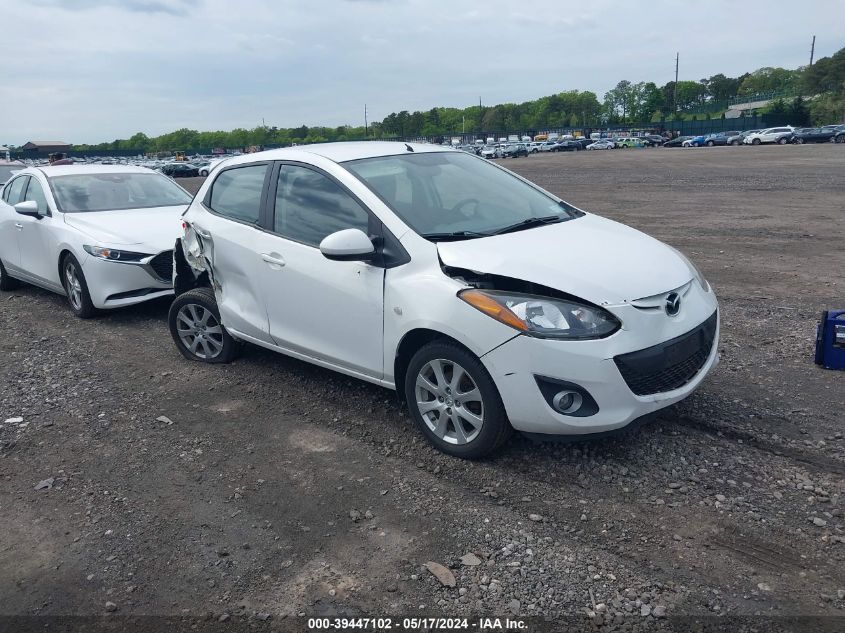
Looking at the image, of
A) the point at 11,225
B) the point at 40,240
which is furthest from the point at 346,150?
the point at 11,225

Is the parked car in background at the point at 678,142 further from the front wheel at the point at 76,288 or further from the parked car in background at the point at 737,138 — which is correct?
the front wheel at the point at 76,288

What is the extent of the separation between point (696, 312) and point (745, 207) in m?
12.4

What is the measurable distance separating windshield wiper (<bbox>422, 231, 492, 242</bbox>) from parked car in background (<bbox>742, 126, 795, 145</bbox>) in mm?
62387

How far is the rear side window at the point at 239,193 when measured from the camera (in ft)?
17.6

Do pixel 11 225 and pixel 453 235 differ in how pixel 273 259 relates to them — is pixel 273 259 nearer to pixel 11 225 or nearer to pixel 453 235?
pixel 453 235

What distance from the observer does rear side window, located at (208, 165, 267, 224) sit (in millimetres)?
5352

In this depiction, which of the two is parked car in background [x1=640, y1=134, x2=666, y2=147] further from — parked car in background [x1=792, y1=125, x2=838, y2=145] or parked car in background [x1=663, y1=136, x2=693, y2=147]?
parked car in background [x1=792, y1=125, x2=838, y2=145]

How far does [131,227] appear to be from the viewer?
307 inches

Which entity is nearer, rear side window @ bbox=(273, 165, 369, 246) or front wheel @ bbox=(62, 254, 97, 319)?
rear side window @ bbox=(273, 165, 369, 246)

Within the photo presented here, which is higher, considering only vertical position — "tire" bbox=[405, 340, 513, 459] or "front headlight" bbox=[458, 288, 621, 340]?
"front headlight" bbox=[458, 288, 621, 340]

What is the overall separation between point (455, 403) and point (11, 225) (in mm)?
7285

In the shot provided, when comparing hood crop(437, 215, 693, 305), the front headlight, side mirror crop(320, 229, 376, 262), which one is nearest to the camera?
the front headlight

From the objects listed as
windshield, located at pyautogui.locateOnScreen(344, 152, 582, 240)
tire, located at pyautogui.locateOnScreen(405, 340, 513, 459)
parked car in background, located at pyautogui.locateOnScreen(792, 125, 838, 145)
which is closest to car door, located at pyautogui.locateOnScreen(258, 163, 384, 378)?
windshield, located at pyautogui.locateOnScreen(344, 152, 582, 240)

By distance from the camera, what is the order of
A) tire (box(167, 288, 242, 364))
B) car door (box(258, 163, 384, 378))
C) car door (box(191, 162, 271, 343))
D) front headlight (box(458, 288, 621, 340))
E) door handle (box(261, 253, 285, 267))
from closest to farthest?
front headlight (box(458, 288, 621, 340)) < car door (box(258, 163, 384, 378)) < door handle (box(261, 253, 285, 267)) < car door (box(191, 162, 271, 343)) < tire (box(167, 288, 242, 364))
